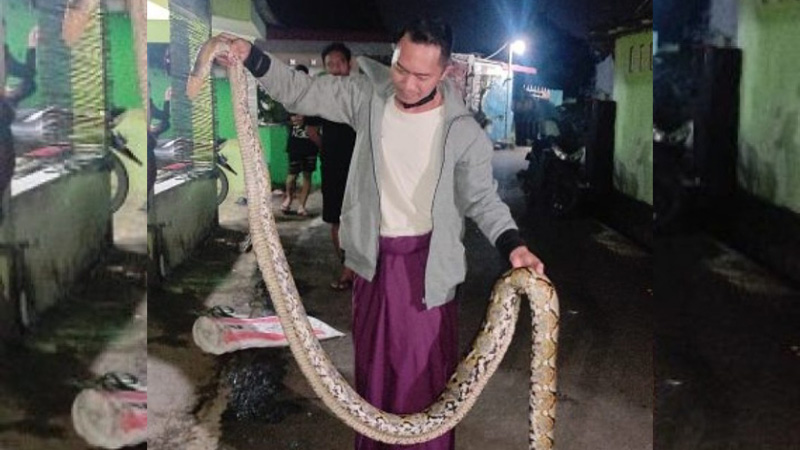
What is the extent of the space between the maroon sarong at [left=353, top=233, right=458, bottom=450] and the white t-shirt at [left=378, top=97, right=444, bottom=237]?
0.26ft

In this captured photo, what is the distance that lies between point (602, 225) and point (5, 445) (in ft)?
25.4

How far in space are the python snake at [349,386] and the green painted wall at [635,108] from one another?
16.7 ft

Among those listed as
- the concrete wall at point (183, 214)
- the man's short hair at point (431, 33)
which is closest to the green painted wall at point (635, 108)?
the concrete wall at point (183, 214)

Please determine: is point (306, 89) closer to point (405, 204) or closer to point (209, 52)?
point (209, 52)

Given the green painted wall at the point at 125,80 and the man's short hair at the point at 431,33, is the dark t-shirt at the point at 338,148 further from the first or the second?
the man's short hair at the point at 431,33

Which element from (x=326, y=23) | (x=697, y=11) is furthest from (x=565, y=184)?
(x=697, y=11)

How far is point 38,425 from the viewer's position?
318 centimetres

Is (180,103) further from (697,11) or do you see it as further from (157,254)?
(697,11)

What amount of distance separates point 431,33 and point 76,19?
5.45ft

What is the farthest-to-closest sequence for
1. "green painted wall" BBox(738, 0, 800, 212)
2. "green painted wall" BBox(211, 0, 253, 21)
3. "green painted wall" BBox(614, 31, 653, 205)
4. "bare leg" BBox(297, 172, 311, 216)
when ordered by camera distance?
"bare leg" BBox(297, 172, 311, 216) < "green painted wall" BBox(614, 31, 653, 205) < "green painted wall" BBox(211, 0, 253, 21) < "green painted wall" BBox(738, 0, 800, 212)

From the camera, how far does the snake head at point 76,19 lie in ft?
9.90

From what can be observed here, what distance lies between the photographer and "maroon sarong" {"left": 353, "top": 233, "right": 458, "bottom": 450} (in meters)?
2.54

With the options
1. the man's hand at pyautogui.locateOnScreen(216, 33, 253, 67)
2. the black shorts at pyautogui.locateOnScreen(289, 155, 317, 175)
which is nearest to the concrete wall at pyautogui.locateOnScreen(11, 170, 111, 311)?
the man's hand at pyautogui.locateOnScreen(216, 33, 253, 67)

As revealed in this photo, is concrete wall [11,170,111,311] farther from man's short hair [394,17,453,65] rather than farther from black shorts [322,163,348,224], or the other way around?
man's short hair [394,17,453,65]
